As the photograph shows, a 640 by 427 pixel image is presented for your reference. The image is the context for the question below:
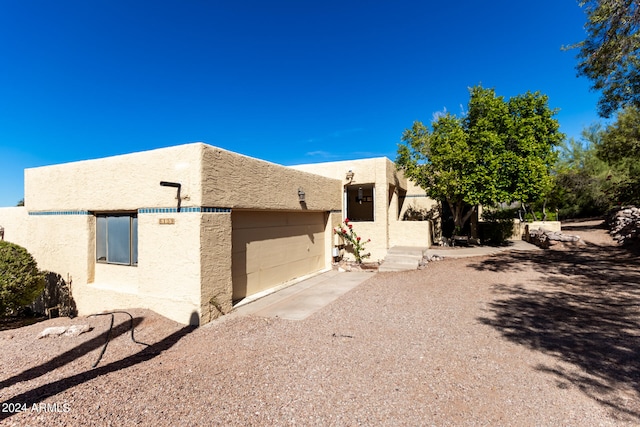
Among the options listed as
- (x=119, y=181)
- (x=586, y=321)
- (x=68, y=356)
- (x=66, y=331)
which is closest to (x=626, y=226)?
(x=586, y=321)

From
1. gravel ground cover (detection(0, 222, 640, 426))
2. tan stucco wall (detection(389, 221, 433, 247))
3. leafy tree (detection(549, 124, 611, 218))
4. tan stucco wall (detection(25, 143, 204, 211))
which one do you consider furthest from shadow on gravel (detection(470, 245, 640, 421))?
leafy tree (detection(549, 124, 611, 218))

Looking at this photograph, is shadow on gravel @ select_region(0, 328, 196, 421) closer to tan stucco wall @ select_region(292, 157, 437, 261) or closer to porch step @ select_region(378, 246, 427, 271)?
porch step @ select_region(378, 246, 427, 271)

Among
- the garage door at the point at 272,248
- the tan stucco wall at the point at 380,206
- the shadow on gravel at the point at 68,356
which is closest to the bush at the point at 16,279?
the shadow on gravel at the point at 68,356

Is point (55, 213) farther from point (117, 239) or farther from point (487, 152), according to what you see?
point (487, 152)

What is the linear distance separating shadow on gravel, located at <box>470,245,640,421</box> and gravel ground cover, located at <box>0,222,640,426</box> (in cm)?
2

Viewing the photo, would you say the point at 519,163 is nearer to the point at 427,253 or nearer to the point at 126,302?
the point at 427,253

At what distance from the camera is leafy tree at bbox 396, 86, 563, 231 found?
12.0 meters

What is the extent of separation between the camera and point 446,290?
747 cm

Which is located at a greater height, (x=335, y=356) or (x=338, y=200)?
(x=338, y=200)

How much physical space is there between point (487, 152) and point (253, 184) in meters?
10.1

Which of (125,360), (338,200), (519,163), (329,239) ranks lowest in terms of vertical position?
(125,360)

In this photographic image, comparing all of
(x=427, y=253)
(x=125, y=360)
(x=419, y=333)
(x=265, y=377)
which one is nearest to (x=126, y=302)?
(x=125, y=360)

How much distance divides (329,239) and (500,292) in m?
6.03

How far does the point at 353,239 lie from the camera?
12156 millimetres
